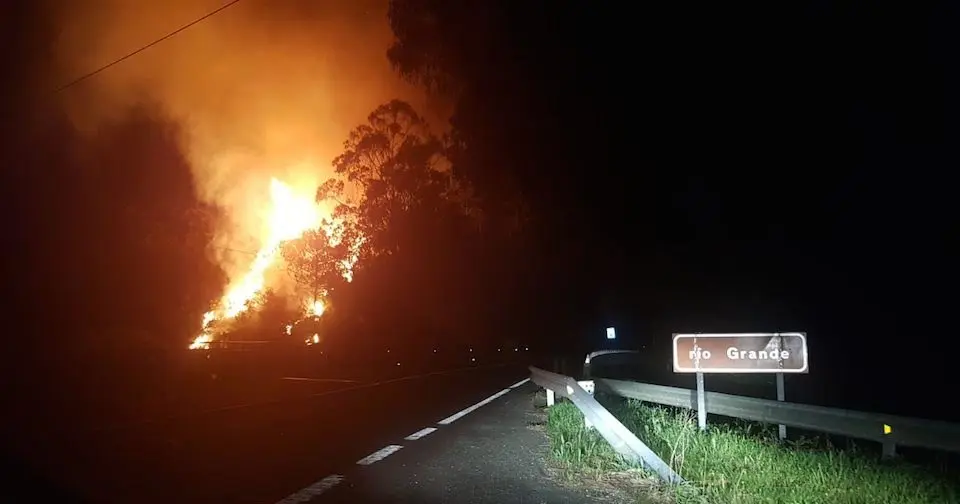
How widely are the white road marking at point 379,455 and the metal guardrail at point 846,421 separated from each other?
4.48m

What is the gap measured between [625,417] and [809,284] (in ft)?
67.4

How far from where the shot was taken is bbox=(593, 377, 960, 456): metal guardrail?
6.84m

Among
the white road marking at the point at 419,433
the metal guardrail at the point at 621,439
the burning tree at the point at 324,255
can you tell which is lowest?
the white road marking at the point at 419,433

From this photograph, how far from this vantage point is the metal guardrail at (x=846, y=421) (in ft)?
22.4

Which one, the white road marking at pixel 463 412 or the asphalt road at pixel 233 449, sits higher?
the asphalt road at pixel 233 449

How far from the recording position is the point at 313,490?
697 centimetres

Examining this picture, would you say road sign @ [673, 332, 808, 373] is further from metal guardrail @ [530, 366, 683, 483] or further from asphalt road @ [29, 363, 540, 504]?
asphalt road @ [29, 363, 540, 504]

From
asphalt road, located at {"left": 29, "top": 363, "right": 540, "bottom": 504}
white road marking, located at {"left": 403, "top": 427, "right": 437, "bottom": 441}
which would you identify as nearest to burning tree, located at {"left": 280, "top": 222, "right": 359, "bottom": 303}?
asphalt road, located at {"left": 29, "top": 363, "right": 540, "bottom": 504}

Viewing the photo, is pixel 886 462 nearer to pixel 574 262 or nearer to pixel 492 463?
pixel 492 463

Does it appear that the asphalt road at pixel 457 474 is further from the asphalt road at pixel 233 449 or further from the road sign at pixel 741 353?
the road sign at pixel 741 353

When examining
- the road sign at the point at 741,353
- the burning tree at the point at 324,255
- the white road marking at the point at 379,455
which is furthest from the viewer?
the burning tree at the point at 324,255

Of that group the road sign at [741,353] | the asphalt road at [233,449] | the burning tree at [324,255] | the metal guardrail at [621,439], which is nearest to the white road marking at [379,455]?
the asphalt road at [233,449]

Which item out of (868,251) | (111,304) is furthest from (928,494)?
(111,304)

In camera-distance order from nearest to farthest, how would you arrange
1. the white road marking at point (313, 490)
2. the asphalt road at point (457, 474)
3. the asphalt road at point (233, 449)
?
the white road marking at point (313, 490), the asphalt road at point (457, 474), the asphalt road at point (233, 449)
